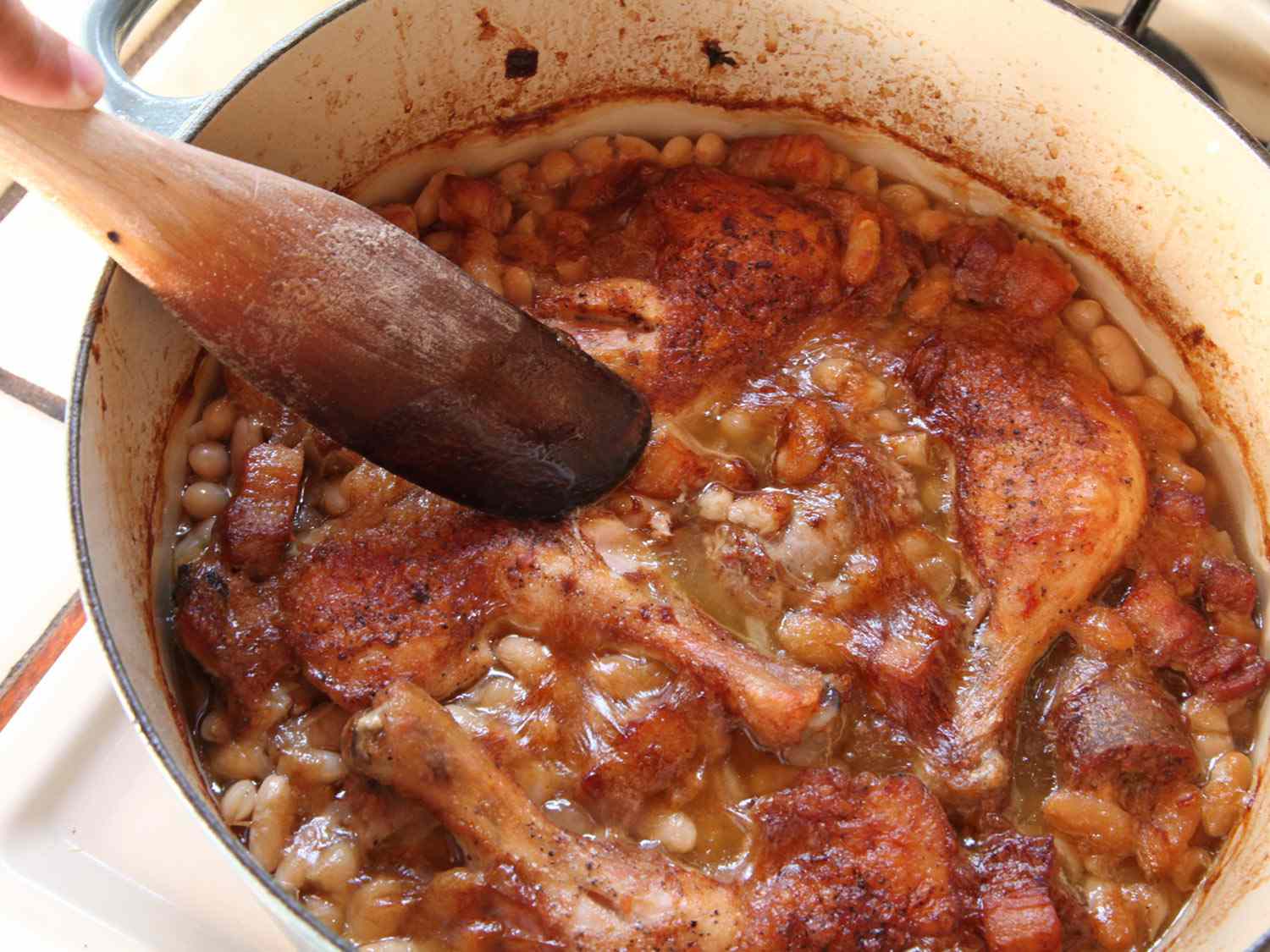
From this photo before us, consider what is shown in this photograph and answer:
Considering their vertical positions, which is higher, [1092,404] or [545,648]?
[1092,404]

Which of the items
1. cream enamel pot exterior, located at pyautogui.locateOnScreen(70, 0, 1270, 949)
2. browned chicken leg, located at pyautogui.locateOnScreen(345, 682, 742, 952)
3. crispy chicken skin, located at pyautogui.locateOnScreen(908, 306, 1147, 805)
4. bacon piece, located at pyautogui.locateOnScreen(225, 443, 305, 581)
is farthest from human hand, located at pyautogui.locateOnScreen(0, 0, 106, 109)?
crispy chicken skin, located at pyautogui.locateOnScreen(908, 306, 1147, 805)

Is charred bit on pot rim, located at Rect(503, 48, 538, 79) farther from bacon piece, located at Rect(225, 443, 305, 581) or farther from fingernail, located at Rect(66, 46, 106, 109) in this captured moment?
fingernail, located at Rect(66, 46, 106, 109)

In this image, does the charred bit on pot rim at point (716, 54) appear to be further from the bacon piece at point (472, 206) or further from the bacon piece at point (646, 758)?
the bacon piece at point (646, 758)

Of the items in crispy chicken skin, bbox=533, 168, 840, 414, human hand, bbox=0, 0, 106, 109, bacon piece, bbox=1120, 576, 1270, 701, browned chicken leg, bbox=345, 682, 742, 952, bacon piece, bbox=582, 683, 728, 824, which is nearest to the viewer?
human hand, bbox=0, 0, 106, 109

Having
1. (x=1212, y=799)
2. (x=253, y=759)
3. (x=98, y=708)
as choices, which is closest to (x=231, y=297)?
(x=253, y=759)

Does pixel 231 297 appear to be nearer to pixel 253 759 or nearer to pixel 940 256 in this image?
pixel 253 759

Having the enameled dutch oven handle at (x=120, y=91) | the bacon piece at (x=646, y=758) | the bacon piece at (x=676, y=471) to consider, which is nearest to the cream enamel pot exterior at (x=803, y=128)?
the enameled dutch oven handle at (x=120, y=91)
